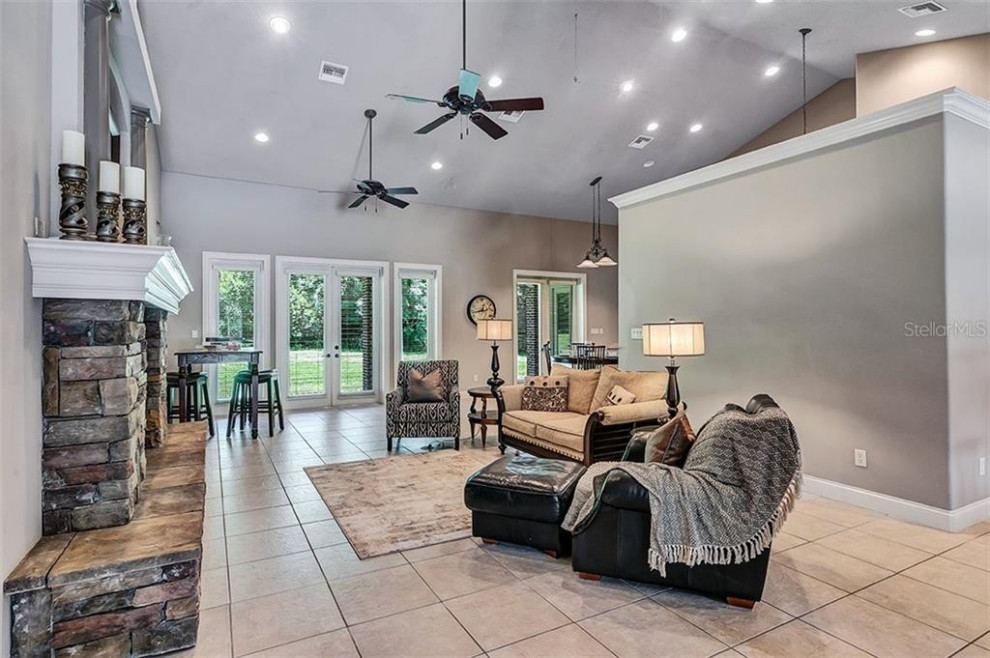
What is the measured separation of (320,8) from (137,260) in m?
3.69

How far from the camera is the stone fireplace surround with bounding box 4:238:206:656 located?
1934 mm

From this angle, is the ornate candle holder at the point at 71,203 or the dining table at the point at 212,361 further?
the dining table at the point at 212,361

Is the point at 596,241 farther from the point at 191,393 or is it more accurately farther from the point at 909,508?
the point at 191,393

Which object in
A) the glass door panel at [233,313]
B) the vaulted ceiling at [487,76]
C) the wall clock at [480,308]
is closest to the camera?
the vaulted ceiling at [487,76]

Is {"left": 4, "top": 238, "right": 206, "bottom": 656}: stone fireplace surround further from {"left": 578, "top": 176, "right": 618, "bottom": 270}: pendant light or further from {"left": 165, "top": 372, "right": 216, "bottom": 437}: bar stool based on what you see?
{"left": 578, "top": 176, "right": 618, "bottom": 270}: pendant light

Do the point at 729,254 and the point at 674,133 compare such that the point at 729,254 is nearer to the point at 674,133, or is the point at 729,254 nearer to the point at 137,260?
the point at 674,133

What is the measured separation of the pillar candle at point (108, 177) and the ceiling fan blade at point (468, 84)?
8.11ft

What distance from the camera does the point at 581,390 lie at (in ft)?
16.5

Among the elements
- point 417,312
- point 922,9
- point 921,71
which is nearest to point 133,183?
point 417,312

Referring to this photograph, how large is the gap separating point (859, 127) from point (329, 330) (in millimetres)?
7174

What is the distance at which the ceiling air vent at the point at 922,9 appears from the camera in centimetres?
482

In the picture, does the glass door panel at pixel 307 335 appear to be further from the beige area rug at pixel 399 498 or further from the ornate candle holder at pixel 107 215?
the ornate candle holder at pixel 107 215

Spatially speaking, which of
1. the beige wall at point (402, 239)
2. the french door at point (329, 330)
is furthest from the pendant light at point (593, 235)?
the french door at point (329, 330)

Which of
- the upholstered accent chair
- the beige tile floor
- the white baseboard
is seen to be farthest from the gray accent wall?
the upholstered accent chair
